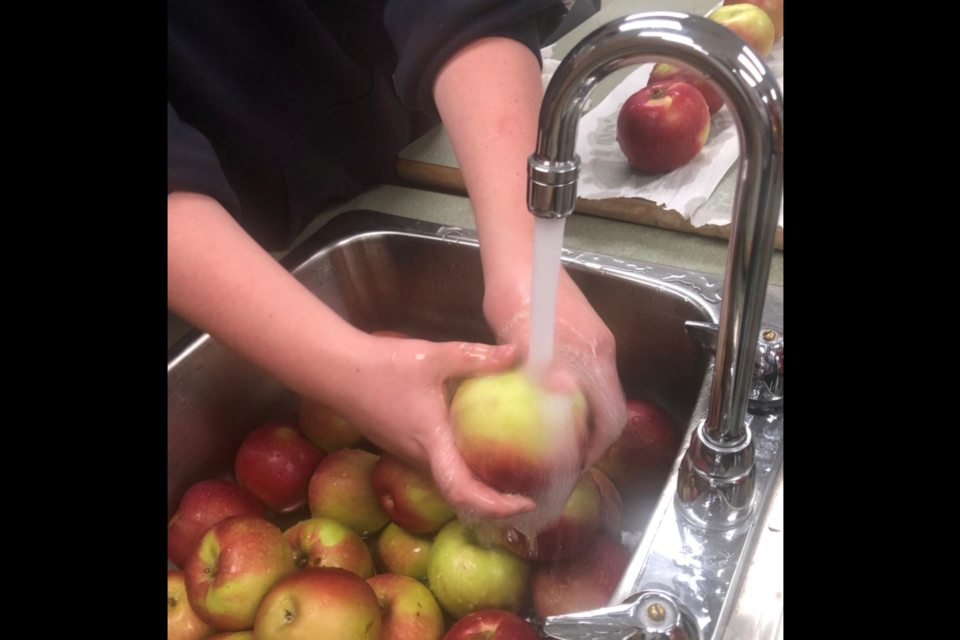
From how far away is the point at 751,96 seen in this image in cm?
30

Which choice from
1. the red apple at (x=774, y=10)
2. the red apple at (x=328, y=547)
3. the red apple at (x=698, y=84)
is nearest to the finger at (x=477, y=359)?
the red apple at (x=328, y=547)

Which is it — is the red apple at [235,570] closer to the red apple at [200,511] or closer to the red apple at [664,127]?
the red apple at [200,511]

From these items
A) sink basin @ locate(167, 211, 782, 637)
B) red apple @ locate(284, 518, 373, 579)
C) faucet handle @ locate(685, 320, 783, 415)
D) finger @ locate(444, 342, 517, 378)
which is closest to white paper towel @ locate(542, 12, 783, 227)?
sink basin @ locate(167, 211, 782, 637)

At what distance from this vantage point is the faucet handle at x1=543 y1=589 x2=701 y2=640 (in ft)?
1.42

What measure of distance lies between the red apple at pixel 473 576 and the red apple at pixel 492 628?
0.03 metres

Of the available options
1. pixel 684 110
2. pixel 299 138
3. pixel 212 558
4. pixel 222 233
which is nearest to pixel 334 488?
pixel 212 558

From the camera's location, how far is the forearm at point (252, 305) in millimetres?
615

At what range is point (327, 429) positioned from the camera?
0.77 meters

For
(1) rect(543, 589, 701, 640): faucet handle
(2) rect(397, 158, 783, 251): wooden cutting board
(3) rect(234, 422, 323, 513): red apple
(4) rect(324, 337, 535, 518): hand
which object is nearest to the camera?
(1) rect(543, 589, 701, 640): faucet handle

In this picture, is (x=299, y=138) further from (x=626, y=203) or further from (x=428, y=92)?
(x=626, y=203)

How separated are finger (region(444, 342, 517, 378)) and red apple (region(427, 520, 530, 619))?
0.16 m

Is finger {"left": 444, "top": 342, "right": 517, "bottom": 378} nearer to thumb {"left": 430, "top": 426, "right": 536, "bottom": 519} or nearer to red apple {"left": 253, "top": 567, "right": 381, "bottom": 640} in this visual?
thumb {"left": 430, "top": 426, "right": 536, "bottom": 519}

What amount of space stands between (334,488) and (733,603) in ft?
1.29

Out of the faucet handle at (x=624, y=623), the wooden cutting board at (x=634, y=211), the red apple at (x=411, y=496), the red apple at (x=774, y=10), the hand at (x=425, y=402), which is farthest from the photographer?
the red apple at (x=774, y=10)
